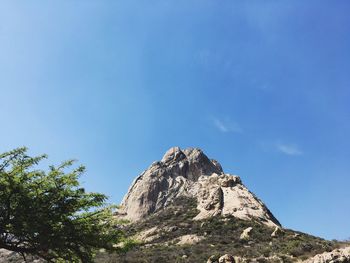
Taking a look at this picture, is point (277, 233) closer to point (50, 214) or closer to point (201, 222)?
point (201, 222)

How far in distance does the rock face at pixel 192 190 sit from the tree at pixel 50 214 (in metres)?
49.1

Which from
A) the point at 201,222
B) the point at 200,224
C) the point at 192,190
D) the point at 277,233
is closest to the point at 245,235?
the point at 277,233

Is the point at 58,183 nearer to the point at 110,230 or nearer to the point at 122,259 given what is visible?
the point at 110,230

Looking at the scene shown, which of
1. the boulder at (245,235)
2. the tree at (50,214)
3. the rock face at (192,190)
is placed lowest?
the tree at (50,214)

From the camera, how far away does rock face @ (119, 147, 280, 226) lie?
66.8 meters

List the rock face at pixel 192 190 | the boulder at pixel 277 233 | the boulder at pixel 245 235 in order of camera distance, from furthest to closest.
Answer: the rock face at pixel 192 190
the boulder at pixel 245 235
the boulder at pixel 277 233

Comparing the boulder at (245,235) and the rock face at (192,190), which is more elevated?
the rock face at (192,190)

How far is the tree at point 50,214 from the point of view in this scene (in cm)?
1226

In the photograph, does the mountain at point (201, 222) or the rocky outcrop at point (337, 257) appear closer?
the rocky outcrop at point (337, 257)

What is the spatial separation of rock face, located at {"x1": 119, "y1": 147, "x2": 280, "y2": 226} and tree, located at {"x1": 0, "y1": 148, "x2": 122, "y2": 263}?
1932 inches

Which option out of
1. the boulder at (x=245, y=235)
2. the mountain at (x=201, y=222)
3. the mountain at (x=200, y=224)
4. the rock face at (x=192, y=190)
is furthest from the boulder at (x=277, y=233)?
the rock face at (x=192, y=190)

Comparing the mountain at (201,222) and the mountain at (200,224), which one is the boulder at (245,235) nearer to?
the mountain at (200,224)

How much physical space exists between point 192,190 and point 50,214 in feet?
243

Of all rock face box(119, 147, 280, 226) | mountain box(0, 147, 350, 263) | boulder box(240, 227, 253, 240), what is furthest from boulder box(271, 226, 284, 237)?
rock face box(119, 147, 280, 226)
